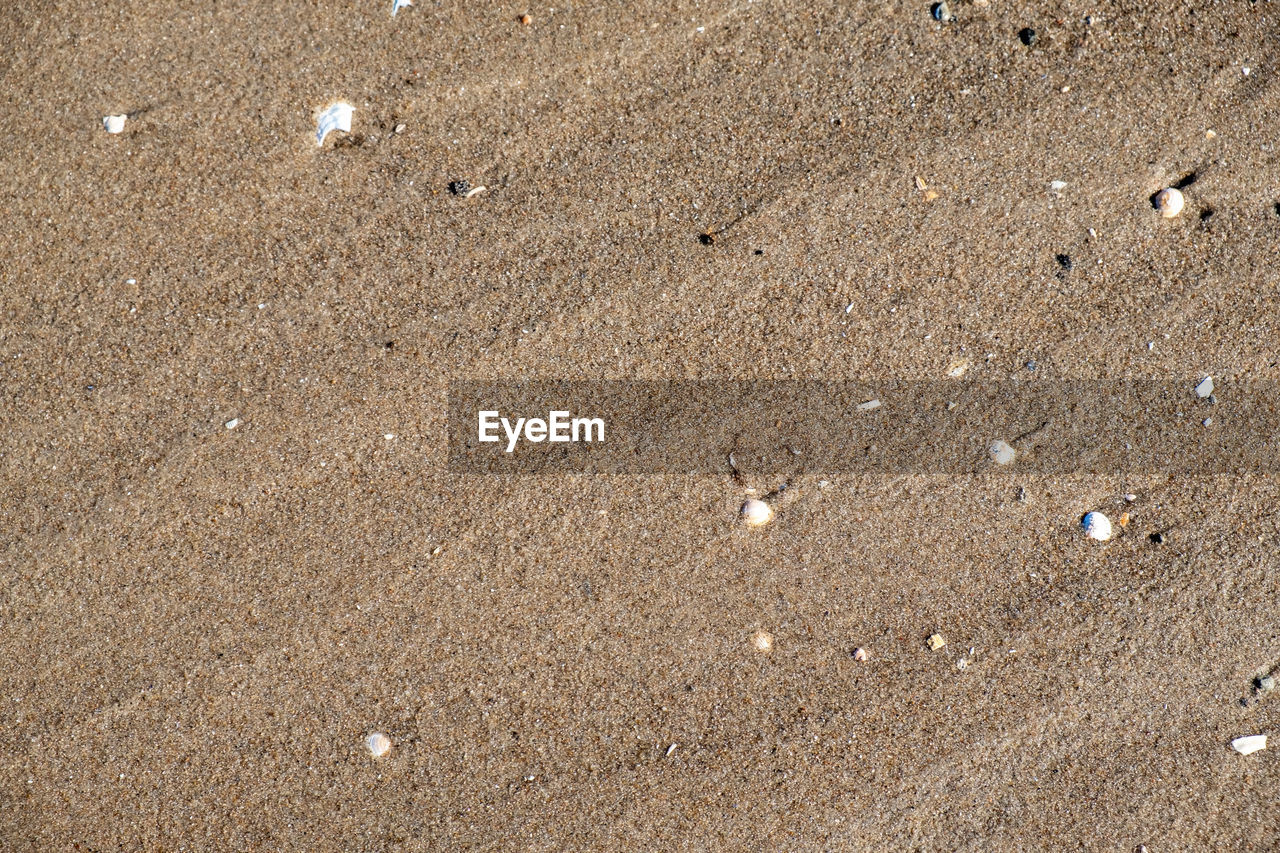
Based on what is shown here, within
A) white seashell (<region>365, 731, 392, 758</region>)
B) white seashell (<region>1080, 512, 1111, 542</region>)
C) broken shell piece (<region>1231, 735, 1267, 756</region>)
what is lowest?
broken shell piece (<region>1231, 735, 1267, 756</region>)

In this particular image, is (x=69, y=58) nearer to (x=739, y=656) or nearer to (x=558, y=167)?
(x=558, y=167)

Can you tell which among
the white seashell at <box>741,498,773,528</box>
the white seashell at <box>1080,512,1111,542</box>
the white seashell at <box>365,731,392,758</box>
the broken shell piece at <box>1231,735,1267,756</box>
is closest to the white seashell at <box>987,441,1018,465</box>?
the white seashell at <box>1080,512,1111,542</box>

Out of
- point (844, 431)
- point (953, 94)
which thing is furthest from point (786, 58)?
point (844, 431)

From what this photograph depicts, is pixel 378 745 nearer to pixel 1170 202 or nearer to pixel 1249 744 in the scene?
pixel 1249 744

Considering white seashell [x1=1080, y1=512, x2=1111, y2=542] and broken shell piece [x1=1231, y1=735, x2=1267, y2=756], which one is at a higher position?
white seashell [x1=1080, y1=512, x2=1111, y2=542]

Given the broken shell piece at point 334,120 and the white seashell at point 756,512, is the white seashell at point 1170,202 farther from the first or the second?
the broken shell piece at point 334,120

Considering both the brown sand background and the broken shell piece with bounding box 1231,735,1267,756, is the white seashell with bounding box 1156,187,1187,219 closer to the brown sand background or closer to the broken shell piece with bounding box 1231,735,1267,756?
the brown sand background
